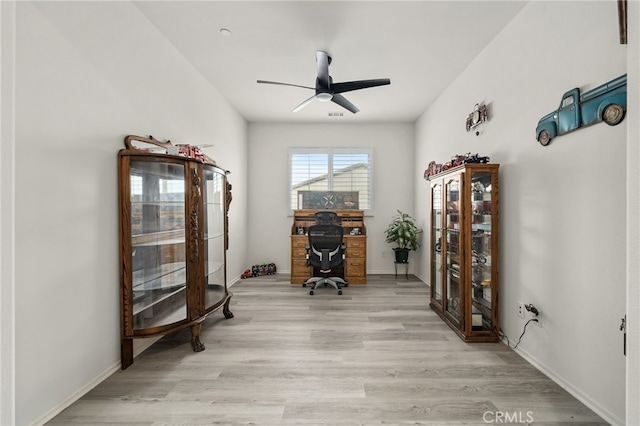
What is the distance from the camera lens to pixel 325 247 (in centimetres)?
391

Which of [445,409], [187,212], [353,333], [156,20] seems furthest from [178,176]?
[445,409]

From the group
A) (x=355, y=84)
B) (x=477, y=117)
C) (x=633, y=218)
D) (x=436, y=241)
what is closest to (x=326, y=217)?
(x=436, y=241)

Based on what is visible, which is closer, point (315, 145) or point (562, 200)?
point (562, 200)

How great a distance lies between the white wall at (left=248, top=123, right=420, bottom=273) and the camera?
509 cm

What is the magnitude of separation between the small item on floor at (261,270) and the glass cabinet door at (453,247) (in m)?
3.06

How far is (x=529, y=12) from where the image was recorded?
82.7 inches

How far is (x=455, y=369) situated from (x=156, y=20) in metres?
3.69

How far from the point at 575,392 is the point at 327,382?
62.1 inches

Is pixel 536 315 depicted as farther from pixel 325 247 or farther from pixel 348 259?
pixel 348 259

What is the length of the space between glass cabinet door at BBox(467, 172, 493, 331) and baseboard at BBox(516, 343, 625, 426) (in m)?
0.38

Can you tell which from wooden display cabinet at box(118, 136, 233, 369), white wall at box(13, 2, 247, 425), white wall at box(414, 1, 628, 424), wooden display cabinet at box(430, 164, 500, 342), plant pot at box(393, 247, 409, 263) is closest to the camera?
white wall at box(13, 2, 247, 425)

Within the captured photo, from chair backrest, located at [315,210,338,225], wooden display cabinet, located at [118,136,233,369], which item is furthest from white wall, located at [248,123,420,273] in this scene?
wooden display cabinet, located at [118,136,233,369]

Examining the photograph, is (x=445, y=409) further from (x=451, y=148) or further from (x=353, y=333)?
(x=451, y=148)

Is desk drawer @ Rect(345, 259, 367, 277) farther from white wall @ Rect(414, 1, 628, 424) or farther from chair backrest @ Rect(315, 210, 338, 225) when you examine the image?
white wall @ Rect(414, 1, 628, 424)
